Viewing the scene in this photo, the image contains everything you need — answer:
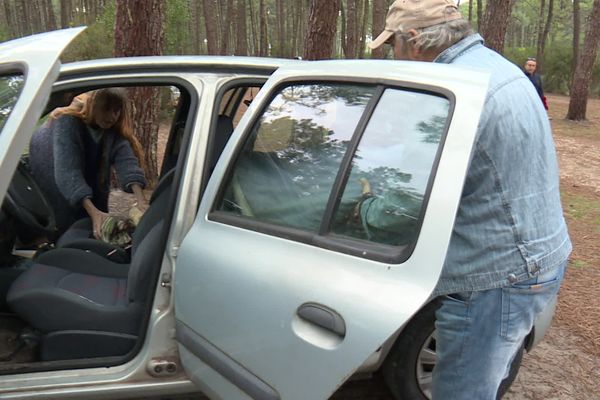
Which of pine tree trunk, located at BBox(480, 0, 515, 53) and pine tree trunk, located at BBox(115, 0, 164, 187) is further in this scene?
pine tree trunk, located at BBox(480, 0, 515, 53)

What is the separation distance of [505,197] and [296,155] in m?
0.83

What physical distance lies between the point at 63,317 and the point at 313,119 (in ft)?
4.96

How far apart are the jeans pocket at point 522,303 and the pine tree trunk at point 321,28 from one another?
18.8 feet

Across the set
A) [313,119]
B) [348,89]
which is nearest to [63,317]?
[313,119]

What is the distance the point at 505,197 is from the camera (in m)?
1.67

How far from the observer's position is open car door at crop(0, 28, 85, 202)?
5.73 feet

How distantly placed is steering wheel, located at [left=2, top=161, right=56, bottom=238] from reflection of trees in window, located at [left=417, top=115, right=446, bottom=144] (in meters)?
2.39

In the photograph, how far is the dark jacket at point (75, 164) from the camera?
3.49m

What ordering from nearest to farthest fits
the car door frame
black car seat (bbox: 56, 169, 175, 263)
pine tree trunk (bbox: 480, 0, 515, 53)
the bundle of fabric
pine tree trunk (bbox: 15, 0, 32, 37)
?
the car door frame < black car seat (bbox: 56, 169, 175, 263) < the bundle of fabric < pine tree trunk (bbox: 480, 0, 515, 53) < pine tree trunk (bbox: 15, 0, 32, 37)

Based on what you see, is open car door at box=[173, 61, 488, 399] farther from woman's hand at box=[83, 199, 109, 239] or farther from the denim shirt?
woman's hand at box=[83, 199, 109, 239]

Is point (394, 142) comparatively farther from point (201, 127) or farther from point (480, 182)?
point (201, 127)

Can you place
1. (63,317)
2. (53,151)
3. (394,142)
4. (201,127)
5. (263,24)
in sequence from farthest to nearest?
1. (263,24)
2. (53,151)
3. (63,317)
4. (201,127)
5. (394,142)

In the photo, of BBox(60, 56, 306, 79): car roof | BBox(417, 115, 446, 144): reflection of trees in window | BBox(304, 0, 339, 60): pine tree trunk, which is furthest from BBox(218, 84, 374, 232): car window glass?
BBox(304, 0, 339, 60): pine tree trunk

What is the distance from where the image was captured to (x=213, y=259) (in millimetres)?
2072
